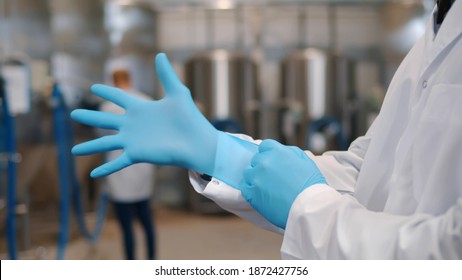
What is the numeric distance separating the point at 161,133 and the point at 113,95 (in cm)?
13

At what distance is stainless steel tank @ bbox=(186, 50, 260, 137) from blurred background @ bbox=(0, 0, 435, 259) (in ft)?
0.04

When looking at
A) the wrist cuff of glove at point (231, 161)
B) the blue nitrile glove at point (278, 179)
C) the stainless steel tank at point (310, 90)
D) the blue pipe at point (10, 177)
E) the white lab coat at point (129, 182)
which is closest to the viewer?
the blue nitrile glove at point (278, 179)

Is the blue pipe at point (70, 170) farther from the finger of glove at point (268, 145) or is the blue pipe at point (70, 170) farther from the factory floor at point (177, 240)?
the finger of glove at point (268, 145)

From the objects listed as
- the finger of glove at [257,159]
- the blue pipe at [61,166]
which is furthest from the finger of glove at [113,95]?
the blue pipe at [61,166]

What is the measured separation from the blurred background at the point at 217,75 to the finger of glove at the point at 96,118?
303cm

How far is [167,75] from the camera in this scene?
1157 mm

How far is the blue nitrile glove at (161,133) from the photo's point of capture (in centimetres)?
114

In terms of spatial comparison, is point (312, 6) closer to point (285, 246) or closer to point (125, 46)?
point (125, 46)

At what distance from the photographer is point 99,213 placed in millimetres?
4961

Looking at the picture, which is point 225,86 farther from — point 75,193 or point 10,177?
point 10,177

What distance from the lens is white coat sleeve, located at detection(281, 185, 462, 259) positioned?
88 centimetres

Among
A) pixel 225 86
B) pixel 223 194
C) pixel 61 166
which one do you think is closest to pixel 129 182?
pixel 61 166

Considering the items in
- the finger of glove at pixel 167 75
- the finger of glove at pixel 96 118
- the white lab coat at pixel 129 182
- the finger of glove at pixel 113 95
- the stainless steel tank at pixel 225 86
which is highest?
the finger of glove at pixel 167 75
